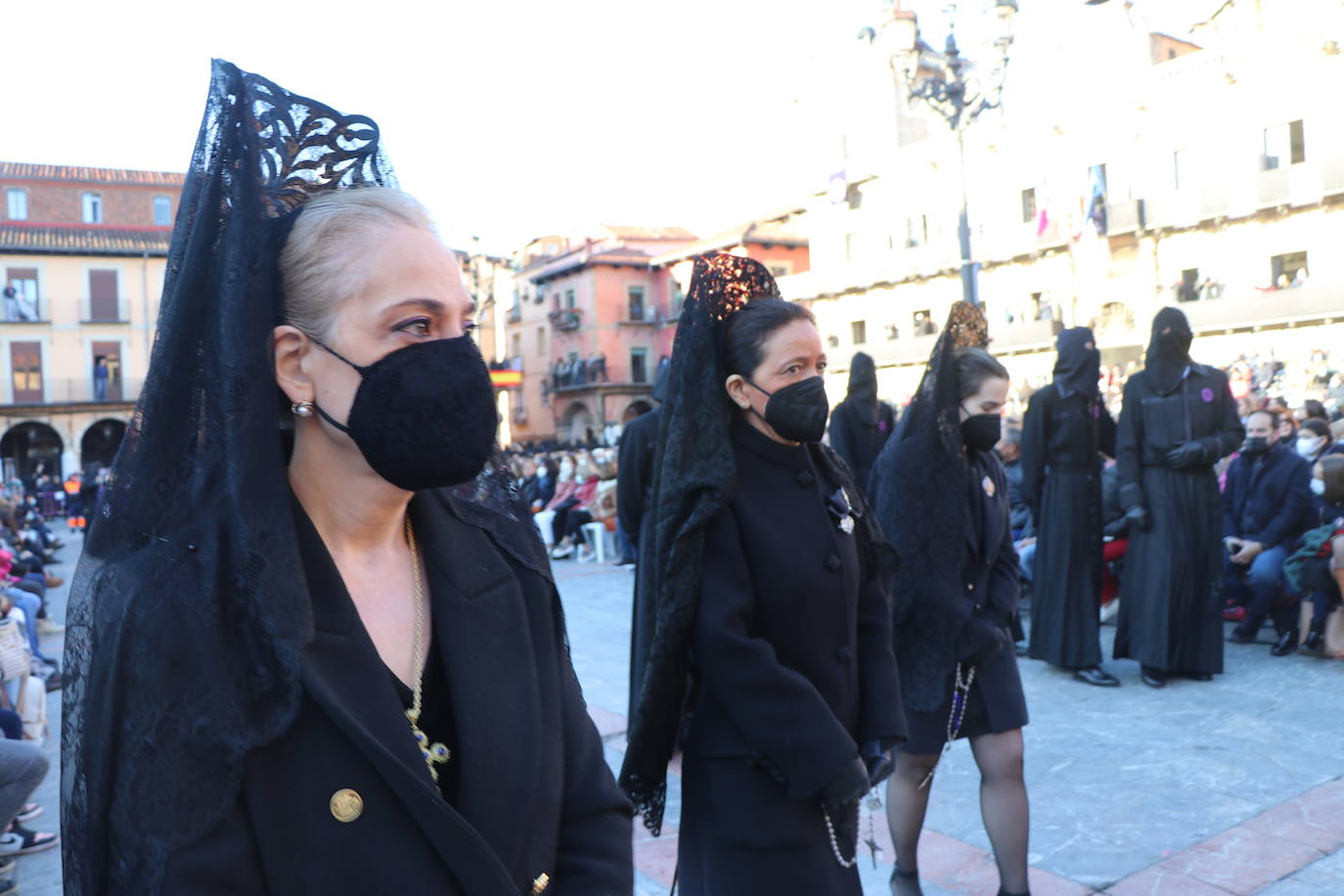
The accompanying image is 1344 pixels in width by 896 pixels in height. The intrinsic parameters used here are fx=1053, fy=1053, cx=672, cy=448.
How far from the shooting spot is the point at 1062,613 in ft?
21.4

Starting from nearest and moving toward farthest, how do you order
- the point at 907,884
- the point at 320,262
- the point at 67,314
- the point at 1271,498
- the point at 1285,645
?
1. the point at 320,262
2. the point at 907,884
3. the point at 1285,645
4. the point at 1271,498
5. the point at 67,314

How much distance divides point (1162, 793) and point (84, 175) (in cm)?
5109

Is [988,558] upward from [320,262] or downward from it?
downward

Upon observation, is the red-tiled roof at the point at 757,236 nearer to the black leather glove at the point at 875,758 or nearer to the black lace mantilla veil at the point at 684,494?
the black lace mantilla veil at the point at 684,494

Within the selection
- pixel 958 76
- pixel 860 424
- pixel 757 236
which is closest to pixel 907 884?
pixel 860 424

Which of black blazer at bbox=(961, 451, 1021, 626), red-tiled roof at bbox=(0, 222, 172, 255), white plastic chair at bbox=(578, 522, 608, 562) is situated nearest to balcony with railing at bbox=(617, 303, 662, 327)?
red-tiled roof at bbox=(0, 222, 172, 255)

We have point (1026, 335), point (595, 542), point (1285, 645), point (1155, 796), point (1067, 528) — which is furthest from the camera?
point (1026, 335)

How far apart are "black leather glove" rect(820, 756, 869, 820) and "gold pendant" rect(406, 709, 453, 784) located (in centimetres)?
125

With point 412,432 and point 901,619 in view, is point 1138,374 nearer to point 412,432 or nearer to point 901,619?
point 901,619

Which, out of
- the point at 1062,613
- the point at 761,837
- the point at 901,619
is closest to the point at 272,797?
the point at 761,837

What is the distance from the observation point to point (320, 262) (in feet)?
4.70

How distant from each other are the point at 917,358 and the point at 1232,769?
3365 cm

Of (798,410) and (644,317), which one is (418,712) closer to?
(798,410)

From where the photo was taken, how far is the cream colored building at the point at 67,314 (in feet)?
139
